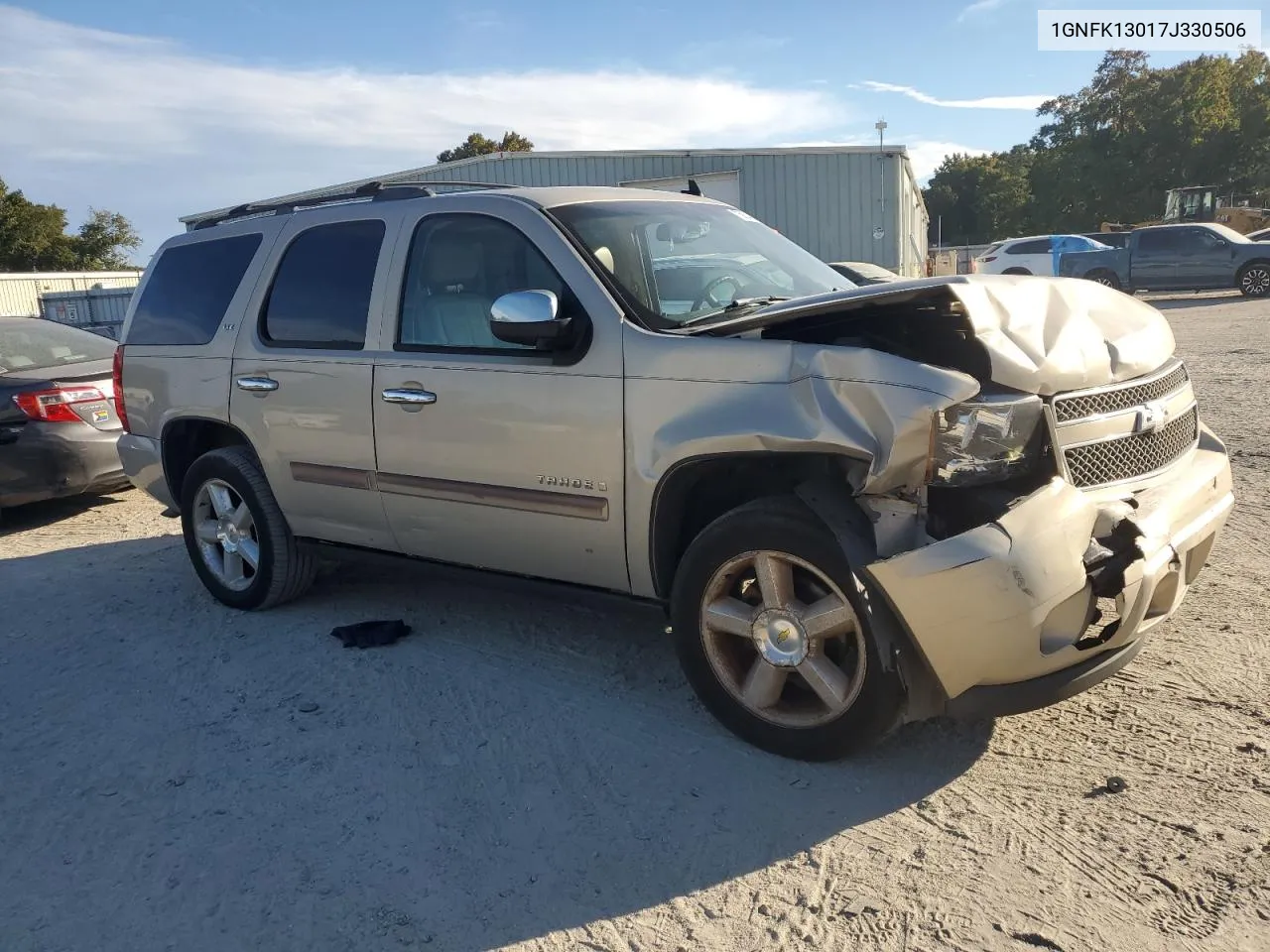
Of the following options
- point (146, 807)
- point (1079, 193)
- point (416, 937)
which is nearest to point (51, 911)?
point (146, 807)

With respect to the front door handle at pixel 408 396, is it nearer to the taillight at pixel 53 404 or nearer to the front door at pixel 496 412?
the front door at pixel 496 412

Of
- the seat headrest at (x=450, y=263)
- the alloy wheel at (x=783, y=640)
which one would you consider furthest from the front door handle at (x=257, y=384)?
the alloy wheel at (x=783, y=640)

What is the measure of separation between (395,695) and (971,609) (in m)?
2.38

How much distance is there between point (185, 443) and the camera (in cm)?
557

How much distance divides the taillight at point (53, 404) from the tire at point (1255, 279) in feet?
74.3

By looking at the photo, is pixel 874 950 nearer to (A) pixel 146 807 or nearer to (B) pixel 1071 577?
(B) pixel 1071 577

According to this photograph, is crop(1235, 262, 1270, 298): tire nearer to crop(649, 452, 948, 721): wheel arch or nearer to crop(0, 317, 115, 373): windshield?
crop(0, 317, 115, 373): windshield

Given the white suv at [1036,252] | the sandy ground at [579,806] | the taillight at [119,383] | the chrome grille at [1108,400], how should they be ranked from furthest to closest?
the white suv at [1036,252] → the taillight at [119,383] → the chrome grille at [1108,400] → the sandy ground at [579,806]

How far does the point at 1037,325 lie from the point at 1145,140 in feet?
186

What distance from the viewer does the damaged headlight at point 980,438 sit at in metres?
2.95

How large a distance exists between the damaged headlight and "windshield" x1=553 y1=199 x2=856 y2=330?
3.80 feet

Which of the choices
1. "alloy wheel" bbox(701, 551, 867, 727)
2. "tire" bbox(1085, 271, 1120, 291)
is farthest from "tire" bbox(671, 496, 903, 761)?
"tire" bbox(1085, 271, 1120, 291)

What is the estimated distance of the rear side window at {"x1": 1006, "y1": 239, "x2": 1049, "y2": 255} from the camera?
26.4 meters

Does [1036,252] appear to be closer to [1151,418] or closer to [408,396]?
[1151,418]
